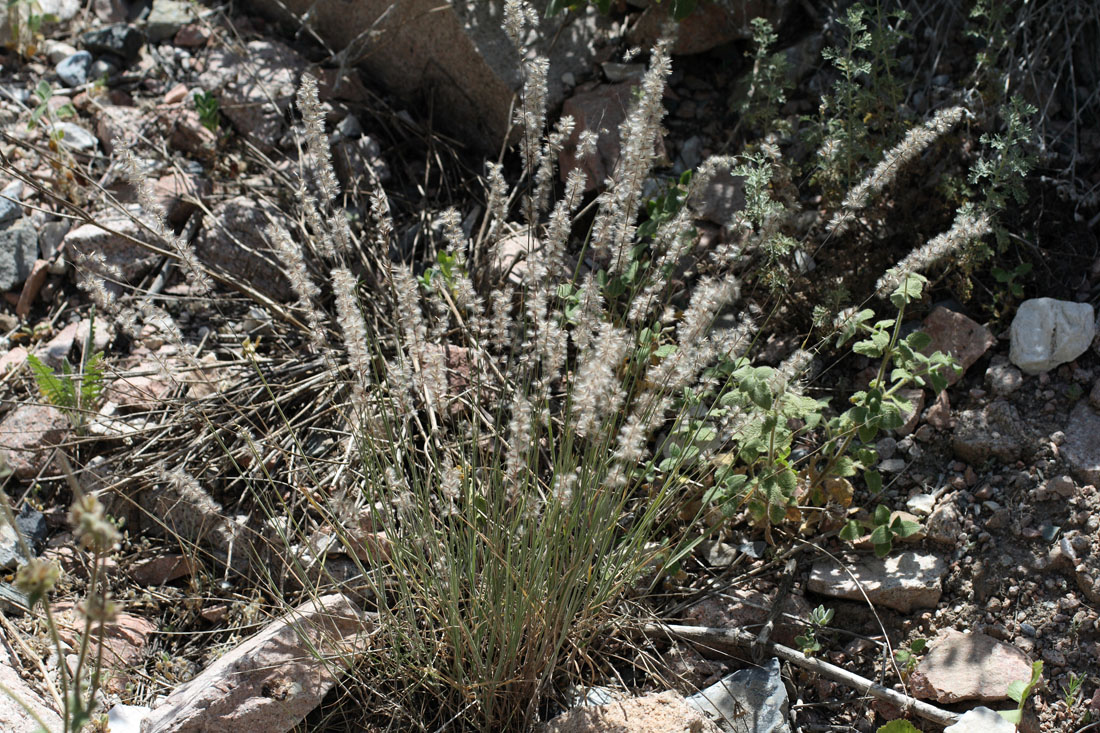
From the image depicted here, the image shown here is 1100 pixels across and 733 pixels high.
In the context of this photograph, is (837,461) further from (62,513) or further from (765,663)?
(62,513)

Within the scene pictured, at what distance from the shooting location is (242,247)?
3609 millimetres

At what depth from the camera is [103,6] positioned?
457 centimetres

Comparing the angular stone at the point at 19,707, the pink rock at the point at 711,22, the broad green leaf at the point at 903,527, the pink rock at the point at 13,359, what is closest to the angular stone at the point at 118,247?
the pink rock at the point at 13,359

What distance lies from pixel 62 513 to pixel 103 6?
2.86 meters

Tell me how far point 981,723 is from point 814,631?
1.58 ft

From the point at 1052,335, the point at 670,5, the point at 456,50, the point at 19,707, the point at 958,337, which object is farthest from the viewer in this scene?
the point at 456,50

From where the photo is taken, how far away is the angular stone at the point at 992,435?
2.71 meters

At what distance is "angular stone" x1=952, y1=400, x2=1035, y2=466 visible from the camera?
271cm

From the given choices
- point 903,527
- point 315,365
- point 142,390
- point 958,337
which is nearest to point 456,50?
point 315,365

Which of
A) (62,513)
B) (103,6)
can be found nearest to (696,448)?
(62,513)

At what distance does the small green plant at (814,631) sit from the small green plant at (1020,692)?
1.49 feet

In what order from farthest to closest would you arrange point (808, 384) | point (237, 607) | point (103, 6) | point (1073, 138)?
point (103, 6) < point (1073, 138) < point (808, 384) < point (237, 607)

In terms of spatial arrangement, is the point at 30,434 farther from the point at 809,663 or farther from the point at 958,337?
the point at 958,337

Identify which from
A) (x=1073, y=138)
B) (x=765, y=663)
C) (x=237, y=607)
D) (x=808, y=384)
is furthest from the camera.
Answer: (x=1073, y=138)
